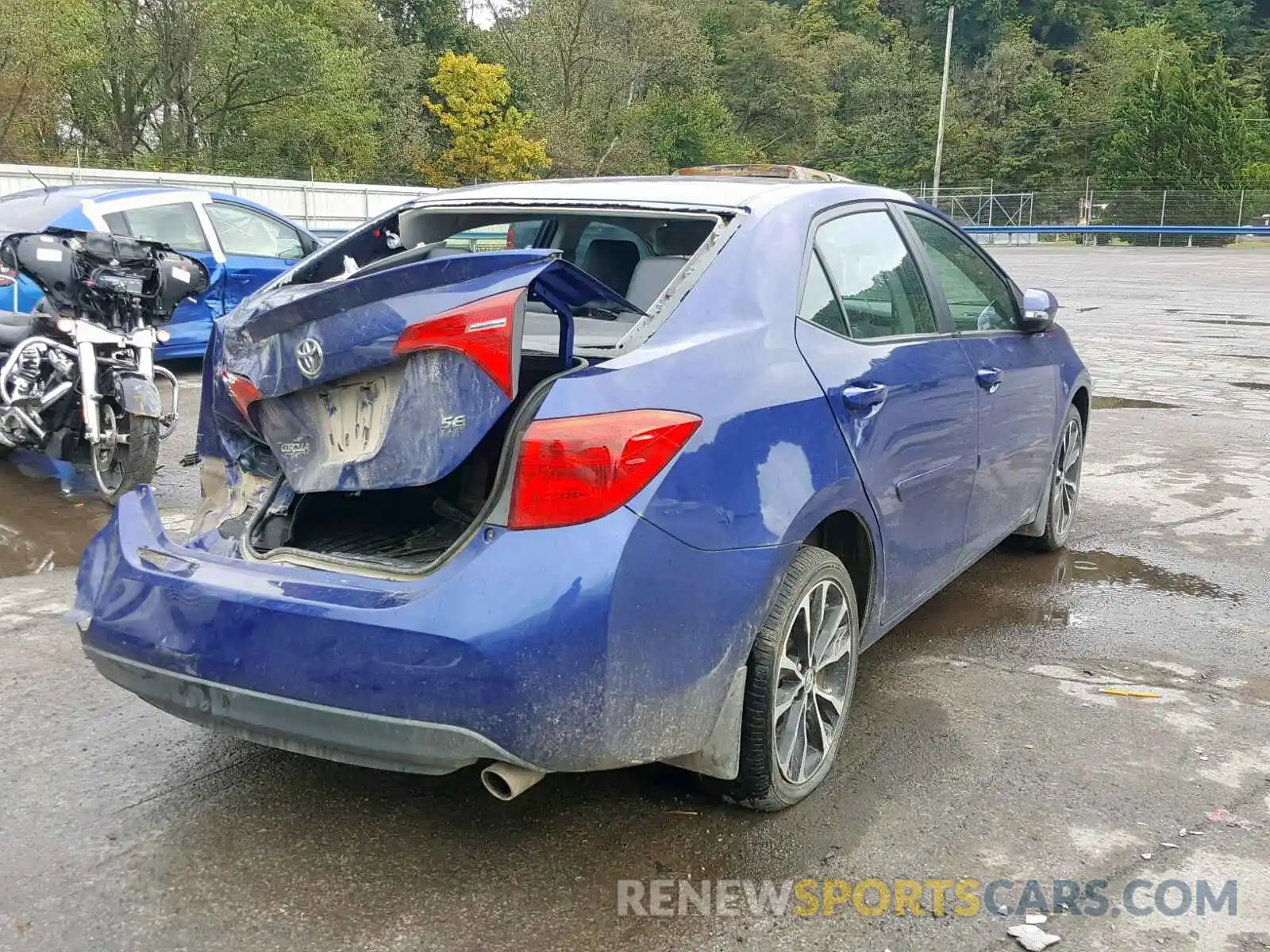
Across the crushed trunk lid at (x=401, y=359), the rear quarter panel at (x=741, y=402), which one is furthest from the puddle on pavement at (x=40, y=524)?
the rear quarter panel at (x=741, y=402)

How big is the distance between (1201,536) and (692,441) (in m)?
4.37

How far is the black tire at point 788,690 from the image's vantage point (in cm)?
294

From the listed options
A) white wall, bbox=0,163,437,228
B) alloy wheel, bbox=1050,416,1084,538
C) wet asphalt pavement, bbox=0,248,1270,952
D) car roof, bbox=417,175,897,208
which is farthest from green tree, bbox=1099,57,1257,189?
car roof, bbox=417,175,897,208

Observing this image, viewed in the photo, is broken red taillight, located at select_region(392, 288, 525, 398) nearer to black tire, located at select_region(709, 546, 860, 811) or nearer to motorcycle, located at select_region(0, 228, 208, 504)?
black tire, located at select_region(709, 546, 860, 811)

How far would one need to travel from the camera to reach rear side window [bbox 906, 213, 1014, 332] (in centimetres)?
425

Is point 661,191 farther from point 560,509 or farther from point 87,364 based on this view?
point 87,364

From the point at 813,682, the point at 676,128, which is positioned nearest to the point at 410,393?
the point at 813,682

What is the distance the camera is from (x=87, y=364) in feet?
21.0

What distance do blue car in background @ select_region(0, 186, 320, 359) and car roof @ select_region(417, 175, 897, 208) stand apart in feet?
20.4

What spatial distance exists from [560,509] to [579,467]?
4.0 inches

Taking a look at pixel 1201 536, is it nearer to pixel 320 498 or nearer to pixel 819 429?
pixel 819 429

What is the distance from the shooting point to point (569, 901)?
2746 millimetres

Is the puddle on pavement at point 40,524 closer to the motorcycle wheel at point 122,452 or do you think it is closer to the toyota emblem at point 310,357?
the motorcycle wheel at point 122,452

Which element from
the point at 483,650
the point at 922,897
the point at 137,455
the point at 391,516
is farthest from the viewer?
the point at 137,455
